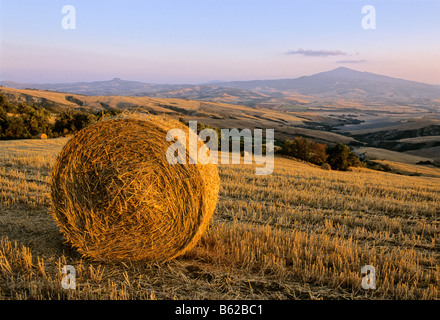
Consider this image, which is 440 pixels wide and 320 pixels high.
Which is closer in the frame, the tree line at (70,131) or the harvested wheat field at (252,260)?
the harvested wheat field at (252,260)

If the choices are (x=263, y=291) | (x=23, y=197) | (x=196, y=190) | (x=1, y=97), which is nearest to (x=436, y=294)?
(x=263, y=291)

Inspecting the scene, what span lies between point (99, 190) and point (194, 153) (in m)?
1.61

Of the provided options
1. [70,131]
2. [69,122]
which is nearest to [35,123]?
[69,122]

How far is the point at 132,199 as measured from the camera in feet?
16.1

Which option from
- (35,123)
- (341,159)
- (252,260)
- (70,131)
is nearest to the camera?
(252,260)

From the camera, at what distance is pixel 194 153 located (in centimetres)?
507

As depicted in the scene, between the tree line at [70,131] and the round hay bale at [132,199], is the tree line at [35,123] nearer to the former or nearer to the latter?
the tree line at [70,131]

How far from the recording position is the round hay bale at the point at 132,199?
4.94 metres

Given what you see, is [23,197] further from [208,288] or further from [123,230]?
[208,288]

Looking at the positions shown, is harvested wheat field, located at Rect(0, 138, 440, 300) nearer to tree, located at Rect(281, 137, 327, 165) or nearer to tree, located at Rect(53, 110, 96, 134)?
tree, located at Rect(281, 137, 327, 165)

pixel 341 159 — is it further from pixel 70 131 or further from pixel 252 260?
pixel 70 131

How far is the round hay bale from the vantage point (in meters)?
4.94

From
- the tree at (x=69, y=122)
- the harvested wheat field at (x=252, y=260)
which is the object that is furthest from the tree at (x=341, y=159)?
the tree at (x=69, y=122)
